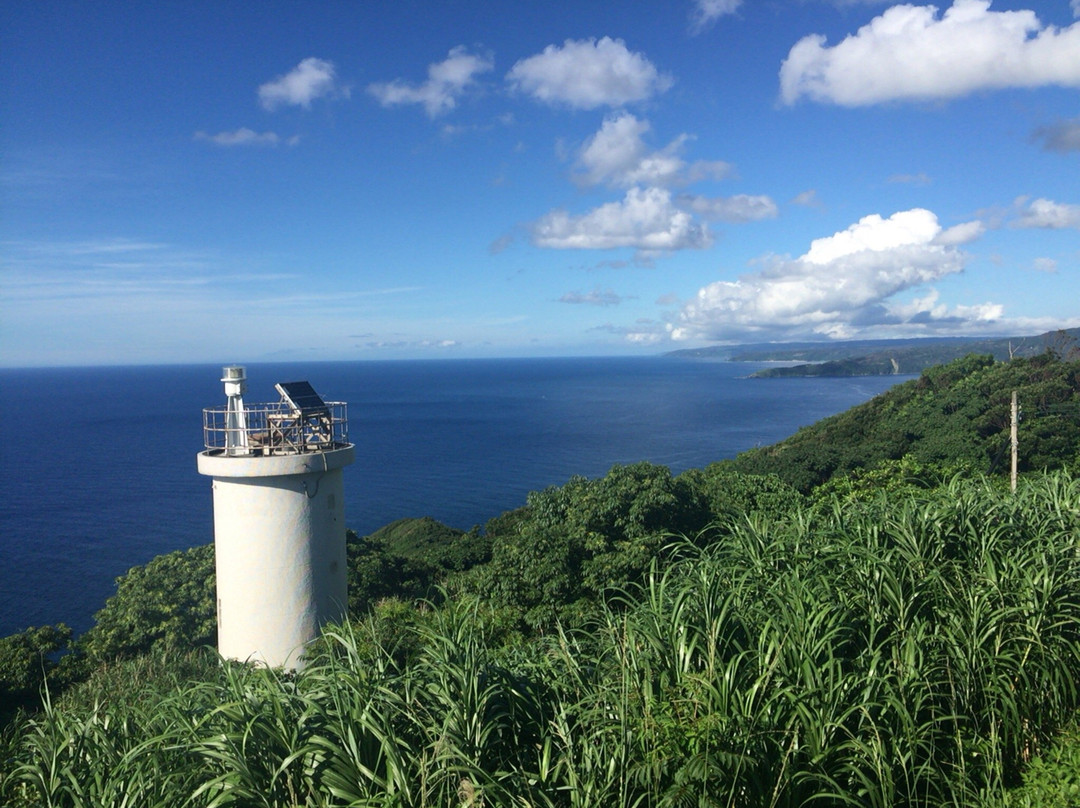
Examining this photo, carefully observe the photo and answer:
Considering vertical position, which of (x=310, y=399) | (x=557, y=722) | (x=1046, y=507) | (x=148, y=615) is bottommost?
(x=148, y=615)

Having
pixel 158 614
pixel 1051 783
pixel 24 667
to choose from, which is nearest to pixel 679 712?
pixel 1051 783

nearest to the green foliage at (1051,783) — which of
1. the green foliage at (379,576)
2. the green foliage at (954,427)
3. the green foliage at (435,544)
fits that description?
the green foliage at (379,576)

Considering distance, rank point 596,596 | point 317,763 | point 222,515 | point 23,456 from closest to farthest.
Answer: point 317,763 → point 222,515 → point 596,596 → point 23,456

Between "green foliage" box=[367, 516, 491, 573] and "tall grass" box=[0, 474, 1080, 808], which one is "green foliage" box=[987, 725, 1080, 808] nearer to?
"tall grass" box=[0, 474, 1080, 808]

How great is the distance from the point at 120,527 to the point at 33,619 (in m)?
15.7

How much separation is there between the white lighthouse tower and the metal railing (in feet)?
0.05

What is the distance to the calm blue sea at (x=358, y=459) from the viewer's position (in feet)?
130

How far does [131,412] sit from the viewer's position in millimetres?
114875

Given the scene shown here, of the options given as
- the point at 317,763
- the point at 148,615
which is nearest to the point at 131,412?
the point at 148,615

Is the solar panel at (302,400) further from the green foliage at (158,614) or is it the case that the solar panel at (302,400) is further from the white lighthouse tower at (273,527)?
the green foliage at (158,614)

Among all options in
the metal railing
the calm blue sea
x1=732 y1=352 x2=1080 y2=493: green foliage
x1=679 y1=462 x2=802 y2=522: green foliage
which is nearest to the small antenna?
the metal railing

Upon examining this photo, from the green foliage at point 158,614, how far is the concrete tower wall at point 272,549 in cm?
438

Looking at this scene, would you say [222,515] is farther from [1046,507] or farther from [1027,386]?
[1027,386]

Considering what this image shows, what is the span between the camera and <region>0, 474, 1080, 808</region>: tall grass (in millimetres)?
4520
